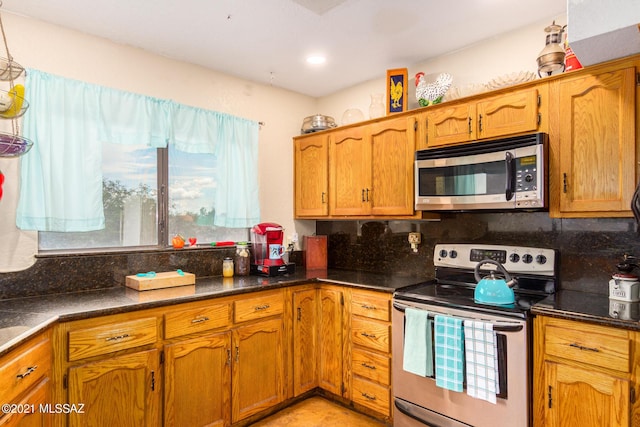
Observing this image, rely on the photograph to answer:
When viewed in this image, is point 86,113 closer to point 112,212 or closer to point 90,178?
point 90,178

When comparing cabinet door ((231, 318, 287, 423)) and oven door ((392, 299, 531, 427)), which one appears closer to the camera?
oven door ((392, 299, 531, 427))

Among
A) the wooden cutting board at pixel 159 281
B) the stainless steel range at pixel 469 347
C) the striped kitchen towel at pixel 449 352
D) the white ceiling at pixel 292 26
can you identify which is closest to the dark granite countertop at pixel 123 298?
the wooden cutting board at pixel 159 281

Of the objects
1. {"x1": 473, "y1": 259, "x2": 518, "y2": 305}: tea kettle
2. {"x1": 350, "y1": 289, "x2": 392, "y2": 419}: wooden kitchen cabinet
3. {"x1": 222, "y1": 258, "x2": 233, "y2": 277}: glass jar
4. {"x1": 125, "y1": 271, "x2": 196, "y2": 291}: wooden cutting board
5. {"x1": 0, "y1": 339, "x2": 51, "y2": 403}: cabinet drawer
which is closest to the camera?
{"x1": 0, "y1": 339, "x2": 51, "y2": 403}: cabinet drawer

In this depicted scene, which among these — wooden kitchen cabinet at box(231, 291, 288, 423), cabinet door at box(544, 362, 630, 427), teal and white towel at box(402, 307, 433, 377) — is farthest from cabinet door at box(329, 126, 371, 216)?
cabinet door at box(544, 362, 630, 427)

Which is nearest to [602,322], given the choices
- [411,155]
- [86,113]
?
[411,155]

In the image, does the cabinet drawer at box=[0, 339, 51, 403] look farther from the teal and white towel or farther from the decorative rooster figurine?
the decorative rooster figurine

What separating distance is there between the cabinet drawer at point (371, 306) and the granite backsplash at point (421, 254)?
575 mm

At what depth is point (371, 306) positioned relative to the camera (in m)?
2.54

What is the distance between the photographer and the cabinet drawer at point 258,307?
242 centimetres

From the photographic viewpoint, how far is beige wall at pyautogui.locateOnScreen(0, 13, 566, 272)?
2.16 metres

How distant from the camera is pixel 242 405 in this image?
2438mm

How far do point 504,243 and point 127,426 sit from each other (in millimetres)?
2443

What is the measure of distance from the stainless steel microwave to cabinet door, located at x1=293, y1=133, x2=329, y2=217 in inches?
38.2

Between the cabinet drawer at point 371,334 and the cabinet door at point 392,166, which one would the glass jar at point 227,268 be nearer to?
the cabinet drawer at point 371,334
